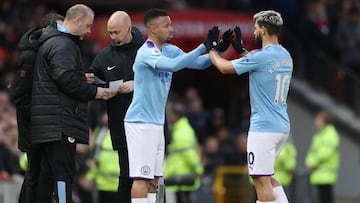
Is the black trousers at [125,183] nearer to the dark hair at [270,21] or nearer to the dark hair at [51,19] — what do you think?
the dark hair at [51,19]

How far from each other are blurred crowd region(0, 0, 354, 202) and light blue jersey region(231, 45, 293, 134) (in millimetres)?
9369

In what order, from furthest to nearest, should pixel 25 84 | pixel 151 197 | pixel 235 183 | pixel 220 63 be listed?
1. pixel 235 183
2. pixel 25 84
3. pixel 151 197
4. pixel 220 63

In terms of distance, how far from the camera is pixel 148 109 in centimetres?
1495

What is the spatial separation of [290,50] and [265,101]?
1338 cm

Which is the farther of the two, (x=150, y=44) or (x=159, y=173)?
(x=159, y=173)

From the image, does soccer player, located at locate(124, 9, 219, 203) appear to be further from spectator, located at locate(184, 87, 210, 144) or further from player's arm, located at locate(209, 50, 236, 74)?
spectator, located at locate(184, 87, 210, 144)

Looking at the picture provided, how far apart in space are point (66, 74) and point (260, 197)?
103 inches

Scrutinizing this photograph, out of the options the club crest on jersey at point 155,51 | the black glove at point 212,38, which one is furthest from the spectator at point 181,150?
the black glove at point 212,38

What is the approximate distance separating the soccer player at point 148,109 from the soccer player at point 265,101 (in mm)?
584

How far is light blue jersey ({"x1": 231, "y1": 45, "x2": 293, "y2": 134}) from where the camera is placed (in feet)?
48.9

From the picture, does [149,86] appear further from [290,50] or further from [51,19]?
[290,50]

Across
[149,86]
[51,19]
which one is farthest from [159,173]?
[51,19]

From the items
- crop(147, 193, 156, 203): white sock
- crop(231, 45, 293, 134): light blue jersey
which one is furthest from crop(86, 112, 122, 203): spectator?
crop(231, 45, 293, 134): light blue jersey

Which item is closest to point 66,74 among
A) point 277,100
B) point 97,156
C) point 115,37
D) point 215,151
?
point 115,37
